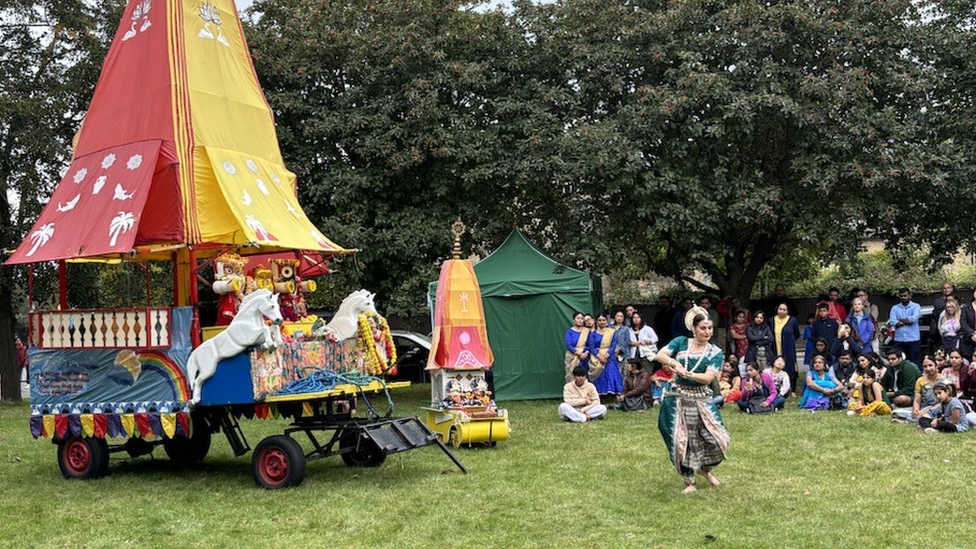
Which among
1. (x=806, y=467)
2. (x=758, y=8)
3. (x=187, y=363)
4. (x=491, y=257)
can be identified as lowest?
(x=806, y=467)

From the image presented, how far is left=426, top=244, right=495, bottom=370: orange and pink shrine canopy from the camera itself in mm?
12703

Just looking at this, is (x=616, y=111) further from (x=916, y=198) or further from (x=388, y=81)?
(x=916, y=198)

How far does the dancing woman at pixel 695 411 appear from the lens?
873 centimetres

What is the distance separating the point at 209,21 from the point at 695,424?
697 centimetres

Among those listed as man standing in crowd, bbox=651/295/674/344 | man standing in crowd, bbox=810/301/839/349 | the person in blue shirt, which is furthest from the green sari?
man standing in crowd, bbox=651/295/674/344

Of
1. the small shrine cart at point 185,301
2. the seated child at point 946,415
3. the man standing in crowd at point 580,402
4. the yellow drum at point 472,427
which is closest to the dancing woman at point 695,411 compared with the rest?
the small shrine cart at point 185,301

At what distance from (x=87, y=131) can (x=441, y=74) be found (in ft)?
25.4

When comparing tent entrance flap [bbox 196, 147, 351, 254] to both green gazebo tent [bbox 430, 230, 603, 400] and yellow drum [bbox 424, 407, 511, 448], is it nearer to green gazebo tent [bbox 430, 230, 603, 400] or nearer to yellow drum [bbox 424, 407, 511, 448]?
yellow drum [bbox 424, 407, 511, 448]

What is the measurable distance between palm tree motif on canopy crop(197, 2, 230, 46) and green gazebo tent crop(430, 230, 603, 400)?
23.8ft

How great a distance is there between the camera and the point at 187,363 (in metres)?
9.57

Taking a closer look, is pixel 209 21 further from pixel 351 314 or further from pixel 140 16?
pixel 351 314

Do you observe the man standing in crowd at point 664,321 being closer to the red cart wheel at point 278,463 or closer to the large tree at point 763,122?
the large tree at point 763,122

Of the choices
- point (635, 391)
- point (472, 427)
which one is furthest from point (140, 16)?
point (635, 391)

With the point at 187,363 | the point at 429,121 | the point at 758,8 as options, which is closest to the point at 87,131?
the point at 187,363
